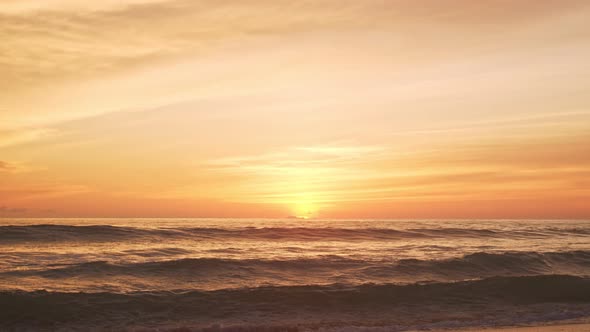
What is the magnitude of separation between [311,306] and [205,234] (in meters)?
20.0

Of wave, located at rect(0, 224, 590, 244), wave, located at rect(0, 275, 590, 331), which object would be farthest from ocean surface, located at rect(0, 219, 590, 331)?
wave, located at rect(0, 224, 590, 244)

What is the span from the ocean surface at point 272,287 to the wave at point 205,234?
0.33 meters

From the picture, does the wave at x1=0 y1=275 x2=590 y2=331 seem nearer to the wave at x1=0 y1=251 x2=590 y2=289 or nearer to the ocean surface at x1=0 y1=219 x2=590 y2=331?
the ocean surface at x1=0 y1=219 x2=590 y2=331

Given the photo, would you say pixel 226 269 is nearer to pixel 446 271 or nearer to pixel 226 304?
pixel 226 304

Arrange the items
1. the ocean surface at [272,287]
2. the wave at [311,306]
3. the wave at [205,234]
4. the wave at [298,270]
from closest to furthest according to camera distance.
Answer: the wave at [311,306]
the ocean surface at [272,287]
the wave at [298,270]
the wave at [205,234]

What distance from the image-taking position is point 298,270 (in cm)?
2064

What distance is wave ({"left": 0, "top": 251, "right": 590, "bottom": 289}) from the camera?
18.2 meters

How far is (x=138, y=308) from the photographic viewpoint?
1462cm

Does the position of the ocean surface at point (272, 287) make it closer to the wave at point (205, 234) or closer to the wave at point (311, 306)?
the wave at point (311, 306)

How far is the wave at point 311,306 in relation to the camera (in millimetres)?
13742

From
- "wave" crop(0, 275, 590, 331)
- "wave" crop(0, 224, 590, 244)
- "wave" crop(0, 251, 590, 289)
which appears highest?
"wave" crop(0, 224, 590, 244)

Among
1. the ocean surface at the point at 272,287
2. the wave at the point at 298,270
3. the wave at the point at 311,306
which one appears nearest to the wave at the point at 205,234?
the ocean surface at the point at 272,287

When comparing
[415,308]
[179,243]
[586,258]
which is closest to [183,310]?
[415,308]

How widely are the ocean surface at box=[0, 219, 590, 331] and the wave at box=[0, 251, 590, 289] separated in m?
0.06
